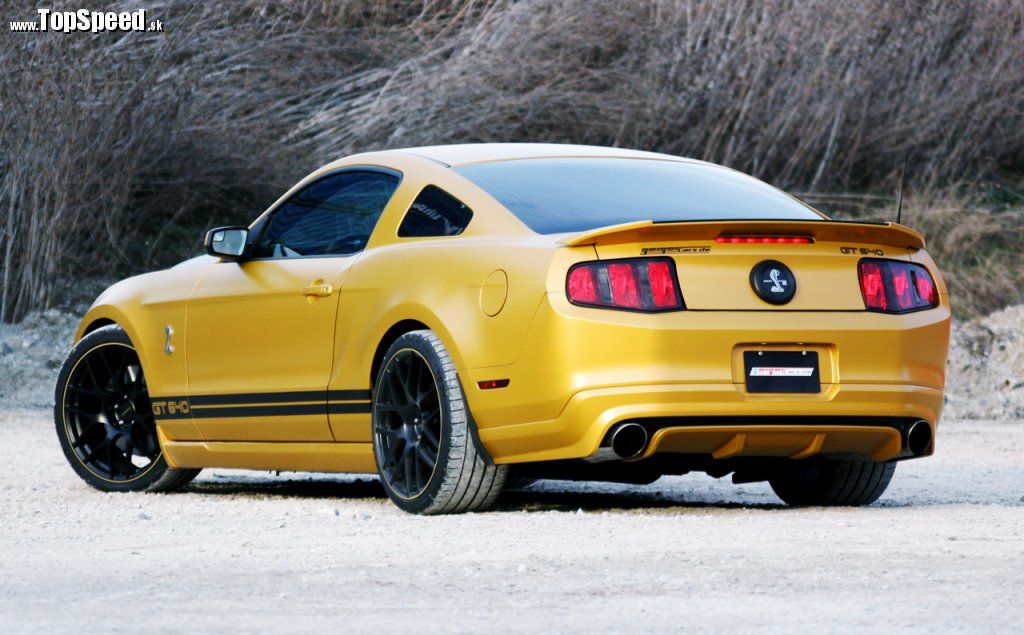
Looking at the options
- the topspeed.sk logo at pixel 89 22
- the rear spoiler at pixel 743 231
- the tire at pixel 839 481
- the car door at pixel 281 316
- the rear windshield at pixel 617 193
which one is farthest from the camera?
the topspeed.sk logo at pixel 89 22

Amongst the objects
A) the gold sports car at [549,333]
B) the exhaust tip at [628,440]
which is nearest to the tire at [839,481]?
the gold sports car at [549,333]

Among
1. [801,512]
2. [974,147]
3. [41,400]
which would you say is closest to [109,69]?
[41,400]

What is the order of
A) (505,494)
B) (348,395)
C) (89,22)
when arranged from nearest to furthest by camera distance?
1. (348,395)
2. (505,494)
3. (89,22)

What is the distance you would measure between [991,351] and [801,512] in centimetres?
973

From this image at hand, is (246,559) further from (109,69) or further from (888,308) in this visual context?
(109,69)

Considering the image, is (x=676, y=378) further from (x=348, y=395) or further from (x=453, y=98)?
(x=453, y=98)

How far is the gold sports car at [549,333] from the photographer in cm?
644

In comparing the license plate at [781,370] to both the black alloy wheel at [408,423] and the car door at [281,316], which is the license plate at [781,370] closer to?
the black alloy wheel at [408,423]

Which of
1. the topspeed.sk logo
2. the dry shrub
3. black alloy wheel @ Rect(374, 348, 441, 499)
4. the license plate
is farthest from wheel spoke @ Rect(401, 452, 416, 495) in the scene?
the topspeed.sk logo

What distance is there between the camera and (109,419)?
8.62 m

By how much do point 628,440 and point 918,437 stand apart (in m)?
1.22

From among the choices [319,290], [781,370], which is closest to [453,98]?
[319,290]

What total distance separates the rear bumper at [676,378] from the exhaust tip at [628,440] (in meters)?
0.04

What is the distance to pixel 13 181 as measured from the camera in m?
16.8
